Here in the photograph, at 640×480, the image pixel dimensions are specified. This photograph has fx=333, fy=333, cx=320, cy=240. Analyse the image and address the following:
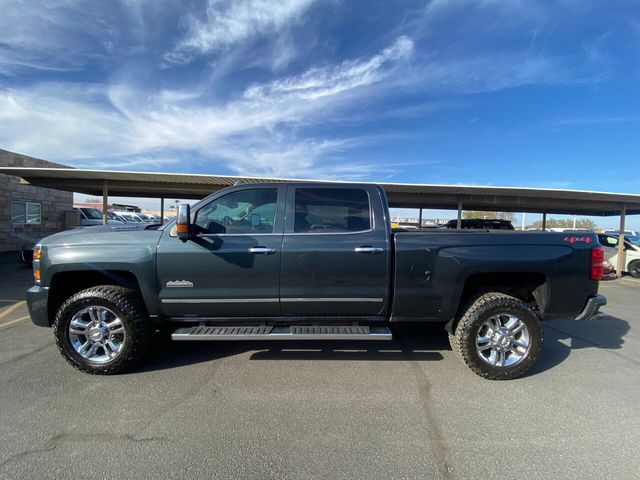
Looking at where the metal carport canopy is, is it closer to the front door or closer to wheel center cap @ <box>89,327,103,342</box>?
the front door

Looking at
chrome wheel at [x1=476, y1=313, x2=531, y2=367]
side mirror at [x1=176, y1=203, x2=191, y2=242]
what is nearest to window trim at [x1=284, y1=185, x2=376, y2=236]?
side mirror at [x1=176, y1=203, x2=191, y2=242]

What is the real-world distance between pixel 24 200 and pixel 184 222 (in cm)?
1649

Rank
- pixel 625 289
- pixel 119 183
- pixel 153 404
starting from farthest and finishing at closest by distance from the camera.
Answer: pixel 119 183
pixel 625 289
pixel 153 404

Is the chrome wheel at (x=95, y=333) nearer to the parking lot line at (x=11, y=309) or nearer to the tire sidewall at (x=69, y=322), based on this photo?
the tire sidewall at (x=69, y=322)

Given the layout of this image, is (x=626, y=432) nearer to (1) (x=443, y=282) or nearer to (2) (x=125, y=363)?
(1) (x=443, y=282)

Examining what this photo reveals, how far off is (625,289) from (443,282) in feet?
31.8

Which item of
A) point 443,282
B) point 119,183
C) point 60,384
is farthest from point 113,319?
point 119,183

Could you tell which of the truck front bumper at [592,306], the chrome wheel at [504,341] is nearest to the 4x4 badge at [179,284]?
the chrome wheel at [504,341]

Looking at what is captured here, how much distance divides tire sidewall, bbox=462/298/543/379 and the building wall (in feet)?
50.1

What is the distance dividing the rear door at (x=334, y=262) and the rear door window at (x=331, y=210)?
0.04ft

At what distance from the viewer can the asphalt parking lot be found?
2254 mm

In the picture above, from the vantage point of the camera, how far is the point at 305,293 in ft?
11.5

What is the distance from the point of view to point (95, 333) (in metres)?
3.49

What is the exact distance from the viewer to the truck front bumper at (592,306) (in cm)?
357
